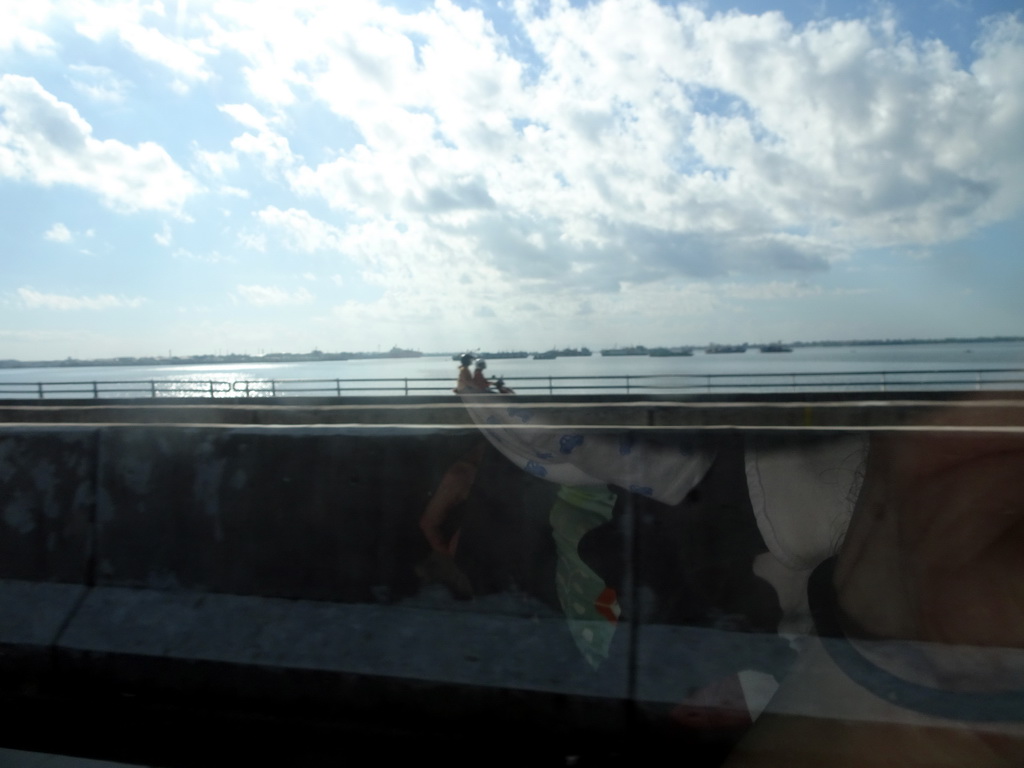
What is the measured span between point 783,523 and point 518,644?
1558 mm

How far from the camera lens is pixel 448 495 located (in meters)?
5.41

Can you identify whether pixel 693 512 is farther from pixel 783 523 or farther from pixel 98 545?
pixel 98 545

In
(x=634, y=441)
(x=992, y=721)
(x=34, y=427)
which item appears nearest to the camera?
(x=992, y=721)

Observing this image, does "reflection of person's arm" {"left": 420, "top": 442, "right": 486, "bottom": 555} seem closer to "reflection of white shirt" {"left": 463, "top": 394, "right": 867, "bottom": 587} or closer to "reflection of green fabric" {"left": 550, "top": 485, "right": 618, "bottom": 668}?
"reflection of white shirt" {"left": 463, "top": 394, "right": 867, "bottom": 587}

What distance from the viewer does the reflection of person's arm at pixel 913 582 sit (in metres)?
4.31

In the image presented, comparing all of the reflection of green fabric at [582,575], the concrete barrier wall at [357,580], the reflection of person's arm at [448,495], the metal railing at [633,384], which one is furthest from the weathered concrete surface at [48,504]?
the metal railing at [633,384]

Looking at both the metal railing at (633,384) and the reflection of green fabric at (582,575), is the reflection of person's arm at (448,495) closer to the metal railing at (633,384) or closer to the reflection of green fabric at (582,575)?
the reflection of green fabric at (582,575)

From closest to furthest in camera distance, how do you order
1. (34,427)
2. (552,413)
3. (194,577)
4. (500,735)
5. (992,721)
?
1. (992,721)
2. (500,735)
3. (194,577)
4. (34,427)
5. (552,413)

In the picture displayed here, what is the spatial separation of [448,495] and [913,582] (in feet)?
8.32

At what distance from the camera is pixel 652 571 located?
5.00 metres

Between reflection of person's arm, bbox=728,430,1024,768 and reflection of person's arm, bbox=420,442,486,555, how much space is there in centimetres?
200

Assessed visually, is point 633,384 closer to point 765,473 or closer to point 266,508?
point 266,508

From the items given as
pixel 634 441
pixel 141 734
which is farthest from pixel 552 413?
pixel 141 734

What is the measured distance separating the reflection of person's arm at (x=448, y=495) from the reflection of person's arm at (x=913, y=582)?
2004 millimetres
